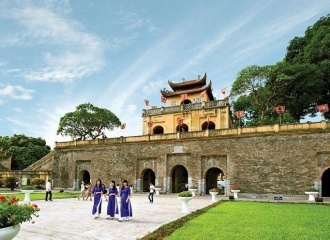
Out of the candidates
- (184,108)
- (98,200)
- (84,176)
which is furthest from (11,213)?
(84,176)

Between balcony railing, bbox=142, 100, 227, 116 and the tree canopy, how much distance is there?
1885 millimetres

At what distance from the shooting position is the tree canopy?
94.8 ft

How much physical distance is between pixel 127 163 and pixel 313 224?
73.1 feet

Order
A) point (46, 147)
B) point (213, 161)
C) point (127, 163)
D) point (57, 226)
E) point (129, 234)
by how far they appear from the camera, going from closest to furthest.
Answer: point (129, 234)
point (57, 226)
point (213, 161)
point (127, 163)
point (46, 147)

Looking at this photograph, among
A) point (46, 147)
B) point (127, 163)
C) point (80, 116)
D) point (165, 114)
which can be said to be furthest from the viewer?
point (46, 147)

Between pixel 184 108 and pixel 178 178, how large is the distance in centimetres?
813

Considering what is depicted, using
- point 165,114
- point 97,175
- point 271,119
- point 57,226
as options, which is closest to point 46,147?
point 97,175

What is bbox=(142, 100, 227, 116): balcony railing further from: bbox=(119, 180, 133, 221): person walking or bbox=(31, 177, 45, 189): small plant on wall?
bbox=(119, 180, 133, 221): person walking

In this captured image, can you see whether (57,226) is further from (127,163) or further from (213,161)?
(127,163)

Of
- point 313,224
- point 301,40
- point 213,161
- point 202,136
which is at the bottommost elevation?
point 313,224

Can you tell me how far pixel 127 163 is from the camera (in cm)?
2952

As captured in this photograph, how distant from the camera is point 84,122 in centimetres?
4216

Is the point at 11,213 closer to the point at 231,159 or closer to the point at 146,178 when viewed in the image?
the point at 231,159

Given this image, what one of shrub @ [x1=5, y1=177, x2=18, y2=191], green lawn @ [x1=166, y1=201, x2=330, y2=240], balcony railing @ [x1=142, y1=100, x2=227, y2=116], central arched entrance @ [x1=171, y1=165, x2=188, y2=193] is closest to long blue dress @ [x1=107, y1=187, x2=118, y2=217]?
green lawn @ [x1=166, y1=201, x2=330, y2=240]
